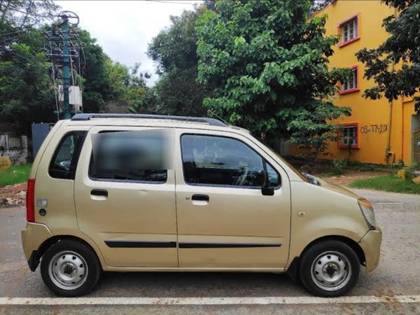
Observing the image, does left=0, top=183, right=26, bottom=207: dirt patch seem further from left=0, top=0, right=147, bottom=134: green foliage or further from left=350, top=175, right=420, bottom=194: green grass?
left=350, top=175, right=420, bottom=194: green grass

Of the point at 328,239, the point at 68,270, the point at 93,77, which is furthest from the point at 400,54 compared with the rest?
the point at 93,77

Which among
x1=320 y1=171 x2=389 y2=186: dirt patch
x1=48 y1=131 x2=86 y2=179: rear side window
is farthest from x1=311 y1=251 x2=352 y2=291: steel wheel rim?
x1=320 y1=171 x2=389 y2=186: dirt patch

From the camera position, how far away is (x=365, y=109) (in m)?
20.7

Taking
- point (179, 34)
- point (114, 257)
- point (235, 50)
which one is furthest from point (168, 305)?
point (179, 34)

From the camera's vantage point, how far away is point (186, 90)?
1081 inches

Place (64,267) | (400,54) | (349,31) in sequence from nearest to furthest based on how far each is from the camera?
1. (64,267)
2. (400,54)
3. (349,31)

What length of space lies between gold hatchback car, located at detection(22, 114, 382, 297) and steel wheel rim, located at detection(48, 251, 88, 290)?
10mm

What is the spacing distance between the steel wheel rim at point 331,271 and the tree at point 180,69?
22.8 metres

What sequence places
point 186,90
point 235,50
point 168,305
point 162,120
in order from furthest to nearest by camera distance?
1. point 186,90
2. point 235,50
3. point 162,120
4. point 168,305

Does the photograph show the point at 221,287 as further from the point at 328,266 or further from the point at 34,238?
the point at 34,238

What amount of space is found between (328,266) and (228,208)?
1.22m

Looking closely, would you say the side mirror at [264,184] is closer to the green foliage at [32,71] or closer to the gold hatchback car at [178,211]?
the gold hatchback car at [178,211]

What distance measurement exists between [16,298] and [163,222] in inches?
68.3

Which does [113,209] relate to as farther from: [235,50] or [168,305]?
[235,50]
